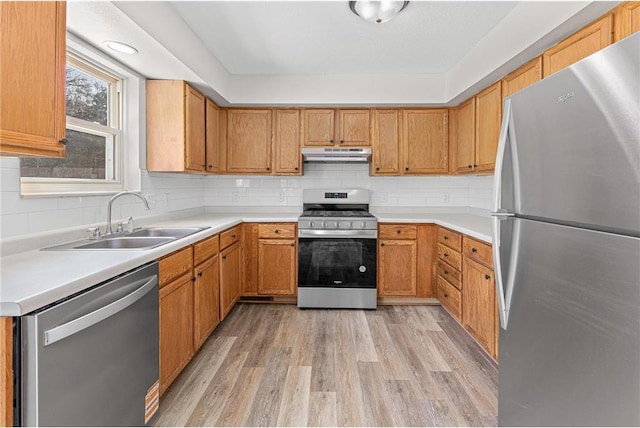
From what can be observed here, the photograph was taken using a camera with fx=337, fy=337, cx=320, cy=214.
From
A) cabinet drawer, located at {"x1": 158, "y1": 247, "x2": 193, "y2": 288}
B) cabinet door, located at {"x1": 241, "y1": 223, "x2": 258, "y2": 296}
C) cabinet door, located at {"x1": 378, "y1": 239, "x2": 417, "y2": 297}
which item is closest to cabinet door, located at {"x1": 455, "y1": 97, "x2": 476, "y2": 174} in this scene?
cabinet door, located at {"x1": 378, "y1": 239, "x2": 417, "y2": 297}

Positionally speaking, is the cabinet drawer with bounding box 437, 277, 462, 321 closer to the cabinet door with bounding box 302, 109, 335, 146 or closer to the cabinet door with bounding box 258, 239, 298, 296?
the cabinet door with bounding box 258, 239, 298, 296

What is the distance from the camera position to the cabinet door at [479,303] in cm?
223

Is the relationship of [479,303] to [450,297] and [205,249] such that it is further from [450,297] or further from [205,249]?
[205,249]

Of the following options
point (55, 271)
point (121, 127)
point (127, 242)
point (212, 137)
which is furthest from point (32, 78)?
point (212, 137)

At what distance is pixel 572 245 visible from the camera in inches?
43.6

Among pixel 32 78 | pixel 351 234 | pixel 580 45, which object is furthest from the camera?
pixel 351 234

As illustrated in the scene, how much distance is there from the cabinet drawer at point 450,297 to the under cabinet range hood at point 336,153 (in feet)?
4.90

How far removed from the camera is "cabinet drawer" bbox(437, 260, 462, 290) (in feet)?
9.29

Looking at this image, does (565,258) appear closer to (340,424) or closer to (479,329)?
(340,424)

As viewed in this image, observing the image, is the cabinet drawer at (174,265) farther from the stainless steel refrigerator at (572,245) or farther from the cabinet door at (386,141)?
the cabinet door at (386,141)

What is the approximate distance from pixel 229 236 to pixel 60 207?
132 cm

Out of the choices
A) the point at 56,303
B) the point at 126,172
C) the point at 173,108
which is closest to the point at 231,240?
the point at 126,172

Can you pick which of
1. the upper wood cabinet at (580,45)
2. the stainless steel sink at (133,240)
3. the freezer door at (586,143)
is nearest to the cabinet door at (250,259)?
the stainless steel sink at (133,240)

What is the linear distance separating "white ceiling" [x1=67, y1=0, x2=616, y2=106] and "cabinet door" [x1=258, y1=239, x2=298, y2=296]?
152cm
